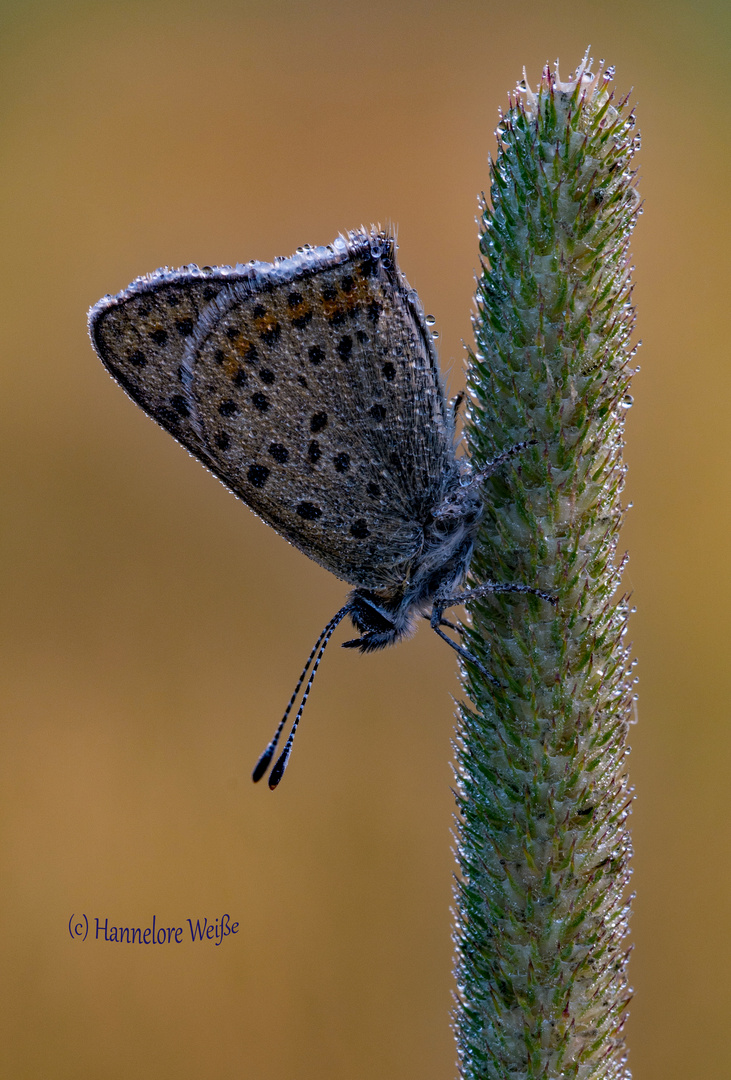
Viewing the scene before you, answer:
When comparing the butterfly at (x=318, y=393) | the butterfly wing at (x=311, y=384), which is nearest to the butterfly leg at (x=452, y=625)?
the butterfly at (x=318, y=393)

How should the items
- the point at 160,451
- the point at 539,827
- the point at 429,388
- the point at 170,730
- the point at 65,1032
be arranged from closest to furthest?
the point at 539,827, the point at 429,388, the point at 65,1032, the point at 170,730, the point at 160,451

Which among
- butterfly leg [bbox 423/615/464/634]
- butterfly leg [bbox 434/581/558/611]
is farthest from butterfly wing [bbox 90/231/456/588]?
butterfly leg [bbox 434/581/558/611]

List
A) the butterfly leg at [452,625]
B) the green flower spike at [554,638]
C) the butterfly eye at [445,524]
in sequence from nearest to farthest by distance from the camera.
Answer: the green flower spike at [554,638] → the butterfly leg at [452,625] → the butterfly eye at [445,524]

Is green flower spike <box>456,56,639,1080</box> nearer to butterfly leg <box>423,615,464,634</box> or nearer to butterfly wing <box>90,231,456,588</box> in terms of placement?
butterfly leg <box>423,615,464,634</box>

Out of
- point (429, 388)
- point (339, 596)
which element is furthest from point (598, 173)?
point (339, 596)

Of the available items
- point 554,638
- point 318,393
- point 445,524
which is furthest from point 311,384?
point 554,638

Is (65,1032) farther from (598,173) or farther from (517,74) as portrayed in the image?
(517,74)

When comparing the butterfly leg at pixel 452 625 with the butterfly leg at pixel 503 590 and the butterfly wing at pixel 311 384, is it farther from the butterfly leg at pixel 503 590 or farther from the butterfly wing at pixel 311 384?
the butterfly wing at pixel 311 384

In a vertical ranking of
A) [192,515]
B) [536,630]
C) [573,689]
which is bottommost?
[573,689]
